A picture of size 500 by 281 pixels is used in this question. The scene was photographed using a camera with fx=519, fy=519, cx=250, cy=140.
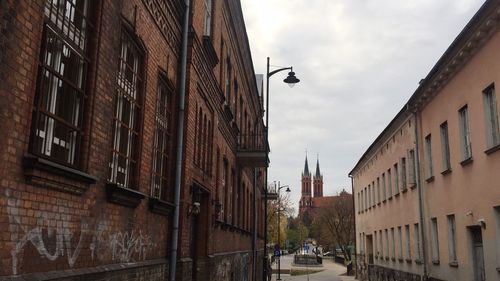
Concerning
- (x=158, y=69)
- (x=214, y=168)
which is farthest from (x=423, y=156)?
(x=158, y=69)

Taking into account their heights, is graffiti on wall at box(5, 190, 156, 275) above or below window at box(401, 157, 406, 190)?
below

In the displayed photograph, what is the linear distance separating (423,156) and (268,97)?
21.0ft

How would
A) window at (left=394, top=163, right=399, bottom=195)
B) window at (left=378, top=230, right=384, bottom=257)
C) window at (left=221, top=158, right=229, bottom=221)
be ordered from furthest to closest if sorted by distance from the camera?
window at (left=378, top=230, right=384, bottom=257)
window at (left=394, top=163, right=399, bottom=195)
window at (left=221, top=158, right=229, bottom=221)

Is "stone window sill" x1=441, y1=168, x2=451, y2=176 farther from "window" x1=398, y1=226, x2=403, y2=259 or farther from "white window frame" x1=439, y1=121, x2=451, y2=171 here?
"window" x1=398, y1=226, x2=403, y2=259

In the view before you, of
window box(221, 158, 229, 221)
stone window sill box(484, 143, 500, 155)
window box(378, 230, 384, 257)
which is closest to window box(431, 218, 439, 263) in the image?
stone window sill box(484, 143, 500, 155)

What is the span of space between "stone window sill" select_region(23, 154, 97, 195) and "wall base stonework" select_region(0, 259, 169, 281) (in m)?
0.87

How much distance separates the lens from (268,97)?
67.4 feet

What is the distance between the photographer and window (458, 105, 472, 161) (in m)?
15.0

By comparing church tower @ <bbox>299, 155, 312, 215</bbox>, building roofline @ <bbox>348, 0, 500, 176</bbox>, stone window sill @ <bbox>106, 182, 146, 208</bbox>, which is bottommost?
stone window sill @ <bbox>106, 182, 146, 208</bbox>

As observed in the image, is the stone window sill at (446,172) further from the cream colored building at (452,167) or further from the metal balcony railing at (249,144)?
the metal balcony railing at (249,144)

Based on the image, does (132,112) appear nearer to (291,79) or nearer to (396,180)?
(291,79)

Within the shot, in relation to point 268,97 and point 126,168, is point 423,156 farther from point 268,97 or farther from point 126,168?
point 126,168

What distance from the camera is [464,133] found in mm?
15422

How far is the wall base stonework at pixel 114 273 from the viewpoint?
199 inches
